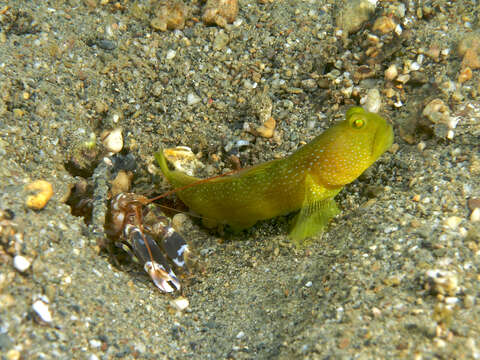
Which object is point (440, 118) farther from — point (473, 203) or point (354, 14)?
point (354, 14)

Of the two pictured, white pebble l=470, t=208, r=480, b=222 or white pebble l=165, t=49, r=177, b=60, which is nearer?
white pebble l=470, t=208, r=480, b=222

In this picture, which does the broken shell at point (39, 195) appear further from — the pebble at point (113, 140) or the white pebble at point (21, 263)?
the pebble at point (113, 140)

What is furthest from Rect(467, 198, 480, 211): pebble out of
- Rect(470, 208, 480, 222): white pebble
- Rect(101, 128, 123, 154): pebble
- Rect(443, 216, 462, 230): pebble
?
Rect(101, 128, 123, 154): pebble

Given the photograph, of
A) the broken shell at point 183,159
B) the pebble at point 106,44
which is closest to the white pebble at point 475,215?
the broken shell at point 183,159

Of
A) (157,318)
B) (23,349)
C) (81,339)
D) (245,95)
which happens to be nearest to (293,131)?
(245,95)

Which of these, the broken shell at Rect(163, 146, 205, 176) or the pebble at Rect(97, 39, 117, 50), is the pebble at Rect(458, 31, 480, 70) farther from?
the pebble at Rect(97, 39, 117, 50)

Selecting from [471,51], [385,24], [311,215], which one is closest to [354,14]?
[385,24]

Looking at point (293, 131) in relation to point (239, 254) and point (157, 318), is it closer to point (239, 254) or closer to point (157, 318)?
point (239, 254)
